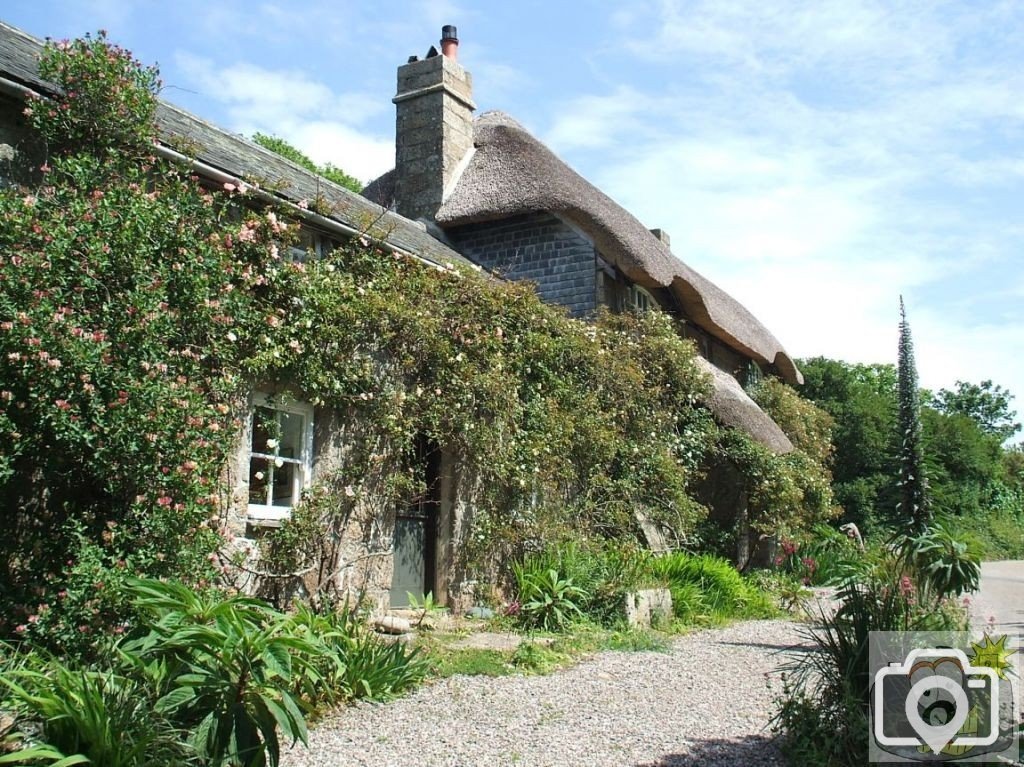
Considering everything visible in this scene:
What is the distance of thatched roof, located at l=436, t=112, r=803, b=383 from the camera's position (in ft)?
43.4

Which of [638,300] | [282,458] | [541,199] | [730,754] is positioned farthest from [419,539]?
[638,300]

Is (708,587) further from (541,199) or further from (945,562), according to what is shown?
(541,199)

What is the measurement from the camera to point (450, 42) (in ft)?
49.1

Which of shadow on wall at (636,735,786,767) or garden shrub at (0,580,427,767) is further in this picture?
shadow on wall at (636,735,786,767)

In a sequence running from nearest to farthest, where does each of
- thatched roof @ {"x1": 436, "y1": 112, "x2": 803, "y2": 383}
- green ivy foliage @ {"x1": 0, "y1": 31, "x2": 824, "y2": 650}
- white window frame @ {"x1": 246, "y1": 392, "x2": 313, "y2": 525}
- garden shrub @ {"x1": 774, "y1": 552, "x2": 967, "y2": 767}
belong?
garden shrub @ {"x1": 774, "y1": 552, "x2": 967, "y2": 767}, green ivy foliage @ {"x1": 0, "y1": 31, "x2": 824, "y2": 650}, white window frame @ {"x1": 246, "y1": 392, "x2": 313, "y2": 525}, thatched roof @ {"x1": 436, "y1": 112, "x2": 803, "y2": 383}

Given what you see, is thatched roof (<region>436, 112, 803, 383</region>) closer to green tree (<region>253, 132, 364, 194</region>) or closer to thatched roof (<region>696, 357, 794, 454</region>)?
thatched roof (<region>696, 357, 794, 454</region>)

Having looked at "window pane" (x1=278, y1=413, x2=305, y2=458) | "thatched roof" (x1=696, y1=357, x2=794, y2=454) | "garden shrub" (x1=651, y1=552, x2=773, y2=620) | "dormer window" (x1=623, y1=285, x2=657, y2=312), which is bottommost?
"garden shrub" (x1=651, y1=552, x2=773, y2=620)

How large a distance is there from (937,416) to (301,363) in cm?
2509

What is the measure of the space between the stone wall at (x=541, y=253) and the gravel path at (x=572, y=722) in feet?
23.0

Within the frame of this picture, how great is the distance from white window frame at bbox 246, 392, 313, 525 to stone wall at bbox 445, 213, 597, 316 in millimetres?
5585

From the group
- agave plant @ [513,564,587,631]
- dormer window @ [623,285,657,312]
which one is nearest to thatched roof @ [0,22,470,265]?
dormer window @ [623,285,657,312]

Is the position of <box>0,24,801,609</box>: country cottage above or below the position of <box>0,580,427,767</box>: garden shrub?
above

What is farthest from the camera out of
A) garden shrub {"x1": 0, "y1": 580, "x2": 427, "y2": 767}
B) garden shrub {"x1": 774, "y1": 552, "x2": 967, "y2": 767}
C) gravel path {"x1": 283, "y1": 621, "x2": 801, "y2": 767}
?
gravel path {"x1": 283, "y1": 621, "x2": 801, "y2": 767}

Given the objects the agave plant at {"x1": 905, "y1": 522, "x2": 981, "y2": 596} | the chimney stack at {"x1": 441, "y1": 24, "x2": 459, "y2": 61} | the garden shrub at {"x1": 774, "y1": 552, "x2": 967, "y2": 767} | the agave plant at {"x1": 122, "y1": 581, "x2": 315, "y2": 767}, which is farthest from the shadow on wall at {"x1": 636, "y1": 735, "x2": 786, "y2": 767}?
the chimney stack at {"x1": 441, "y1": 24, "x2": 459, "y2": 61}
